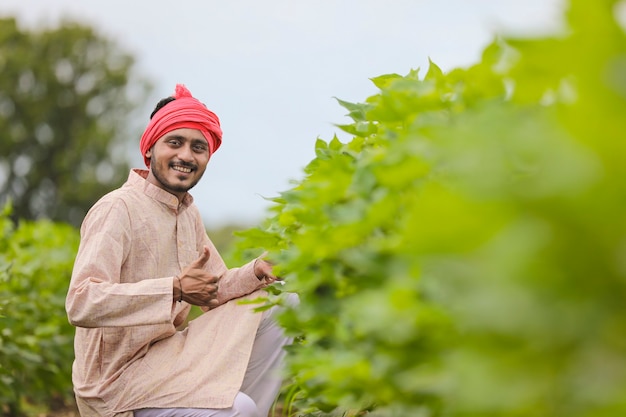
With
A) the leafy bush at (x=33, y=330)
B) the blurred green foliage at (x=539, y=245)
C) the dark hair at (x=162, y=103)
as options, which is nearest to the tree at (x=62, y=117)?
the leafy bush at (x=33, y=330)

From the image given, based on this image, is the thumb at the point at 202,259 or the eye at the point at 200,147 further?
the eye at the point at 200,147

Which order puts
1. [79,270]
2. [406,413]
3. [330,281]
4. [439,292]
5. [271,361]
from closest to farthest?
[439,292], [406,413], [330,281], [79,270], [271,361]

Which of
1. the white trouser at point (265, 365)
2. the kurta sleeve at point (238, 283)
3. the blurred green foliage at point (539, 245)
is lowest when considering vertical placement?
the blurred green foliage at point (539, 245)

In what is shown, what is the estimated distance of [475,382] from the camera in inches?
37.6

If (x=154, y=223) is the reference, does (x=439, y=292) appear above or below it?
below

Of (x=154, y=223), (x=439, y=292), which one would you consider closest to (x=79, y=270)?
(x=154, y=223)

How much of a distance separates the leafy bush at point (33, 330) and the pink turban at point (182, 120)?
2.00 metres

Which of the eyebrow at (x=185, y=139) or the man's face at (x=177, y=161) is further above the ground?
the eyebrow at (x=185, y=139)

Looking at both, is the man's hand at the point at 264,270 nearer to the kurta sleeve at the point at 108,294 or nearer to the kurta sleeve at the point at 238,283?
the kurta sleeve at the point at 238,283

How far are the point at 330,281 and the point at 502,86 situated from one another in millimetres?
559

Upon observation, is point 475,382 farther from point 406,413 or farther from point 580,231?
point 406,413

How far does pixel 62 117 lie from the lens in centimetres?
3531

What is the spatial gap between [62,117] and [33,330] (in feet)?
100

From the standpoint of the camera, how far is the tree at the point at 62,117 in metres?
33.8
